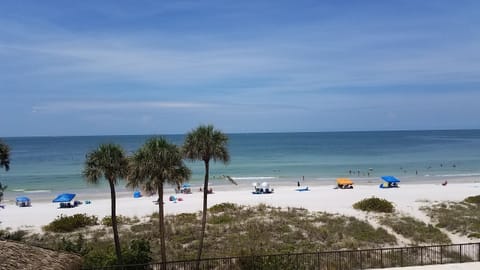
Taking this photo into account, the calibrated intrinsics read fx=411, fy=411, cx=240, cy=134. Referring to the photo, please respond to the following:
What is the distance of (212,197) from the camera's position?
44406 mm

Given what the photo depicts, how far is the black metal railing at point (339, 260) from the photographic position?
16641 millimetres

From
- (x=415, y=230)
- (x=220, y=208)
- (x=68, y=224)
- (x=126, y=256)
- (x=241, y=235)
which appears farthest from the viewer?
(x=220, y=208)

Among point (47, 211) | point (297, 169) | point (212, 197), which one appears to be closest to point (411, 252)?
point (212, 197)

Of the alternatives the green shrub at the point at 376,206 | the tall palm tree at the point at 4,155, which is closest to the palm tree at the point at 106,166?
the tall palm tree at the point at 4,155

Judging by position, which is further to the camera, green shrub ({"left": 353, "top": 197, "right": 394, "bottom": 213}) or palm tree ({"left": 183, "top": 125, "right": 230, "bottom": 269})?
green shrub ({"left": 353, "top": 197, "right": 394, "bottom": 213})

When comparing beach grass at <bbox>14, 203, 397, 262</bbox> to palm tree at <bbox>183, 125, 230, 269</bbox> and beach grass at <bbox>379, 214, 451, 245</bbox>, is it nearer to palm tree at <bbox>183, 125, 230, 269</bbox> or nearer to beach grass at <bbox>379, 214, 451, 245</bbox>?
beach grass at <bbox>379, 214, 451, 245</bbox>

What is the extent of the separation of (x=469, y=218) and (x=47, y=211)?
3423 centimetres

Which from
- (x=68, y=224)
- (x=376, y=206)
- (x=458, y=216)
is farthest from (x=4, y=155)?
(x=458, y=216)

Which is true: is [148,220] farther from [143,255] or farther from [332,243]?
[332,243]

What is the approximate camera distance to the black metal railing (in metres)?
16.6

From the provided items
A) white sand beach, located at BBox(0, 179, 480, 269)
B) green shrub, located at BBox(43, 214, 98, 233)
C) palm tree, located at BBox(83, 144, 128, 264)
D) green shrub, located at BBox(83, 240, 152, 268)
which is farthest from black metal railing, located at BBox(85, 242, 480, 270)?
green shrub, located at BBox(43, 214, 98, 233)

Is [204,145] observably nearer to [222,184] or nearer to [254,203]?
[254,203]

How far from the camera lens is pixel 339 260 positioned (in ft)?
58.2

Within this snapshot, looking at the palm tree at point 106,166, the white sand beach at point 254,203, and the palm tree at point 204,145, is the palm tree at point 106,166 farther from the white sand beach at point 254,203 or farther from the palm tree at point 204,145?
the white sand beach at point 254,203
